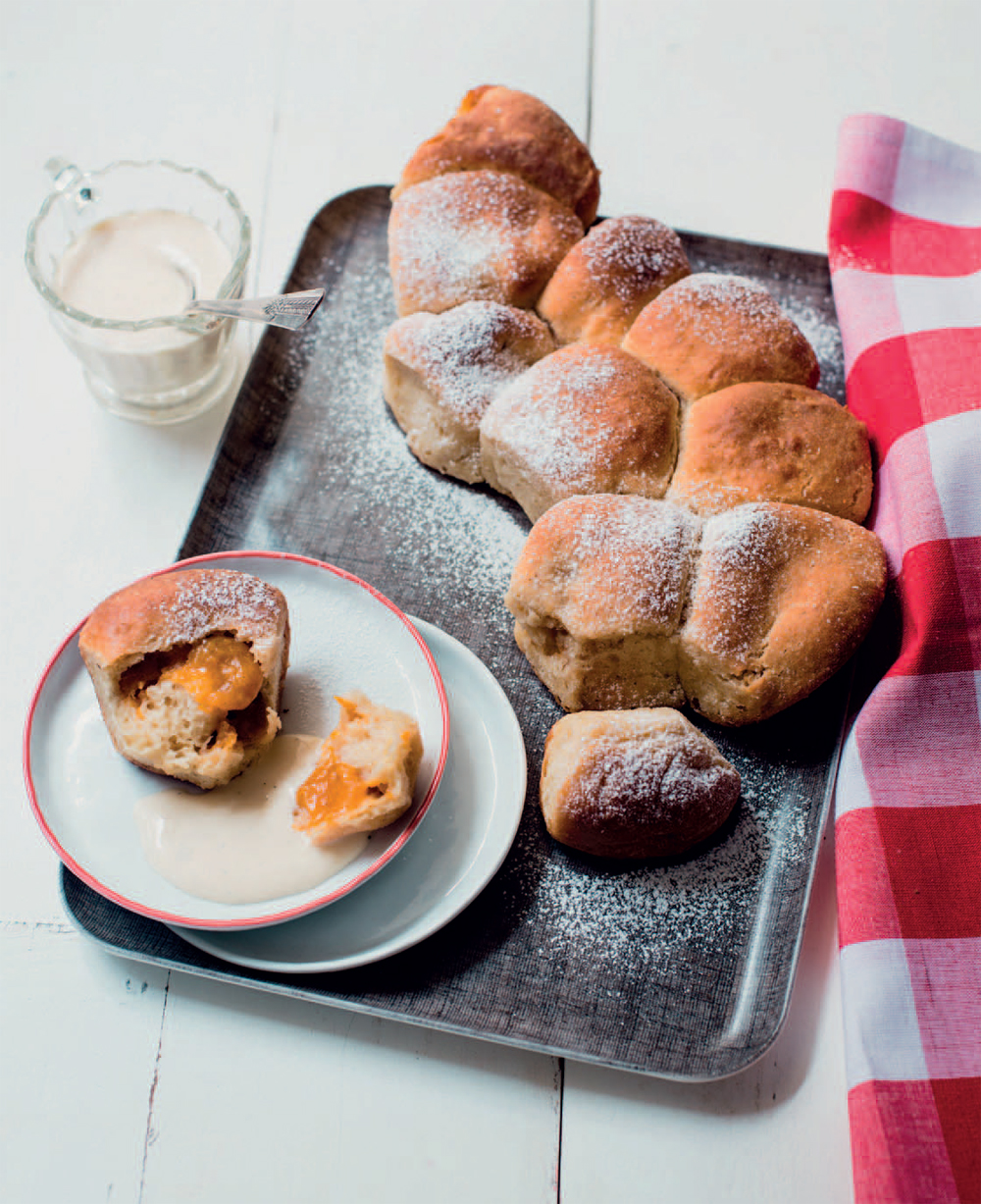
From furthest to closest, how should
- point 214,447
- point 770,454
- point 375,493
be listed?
1. point 214,447
2. point 375,493
3. point 770,454

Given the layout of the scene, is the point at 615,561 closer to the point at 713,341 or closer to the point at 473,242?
the point at 713,341

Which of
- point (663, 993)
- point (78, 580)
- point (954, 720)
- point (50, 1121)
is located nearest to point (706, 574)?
point (954, 720)

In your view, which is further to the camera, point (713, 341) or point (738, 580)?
point (713, 341)

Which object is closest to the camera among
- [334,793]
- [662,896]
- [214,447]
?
[334,793]

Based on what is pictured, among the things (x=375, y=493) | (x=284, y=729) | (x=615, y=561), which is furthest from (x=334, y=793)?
(x=375, y=493)

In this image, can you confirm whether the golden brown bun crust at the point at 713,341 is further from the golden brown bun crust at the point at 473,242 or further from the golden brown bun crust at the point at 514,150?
the golden brown bun crust at the point at 514,150

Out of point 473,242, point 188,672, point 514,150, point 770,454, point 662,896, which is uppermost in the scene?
point 514,150
